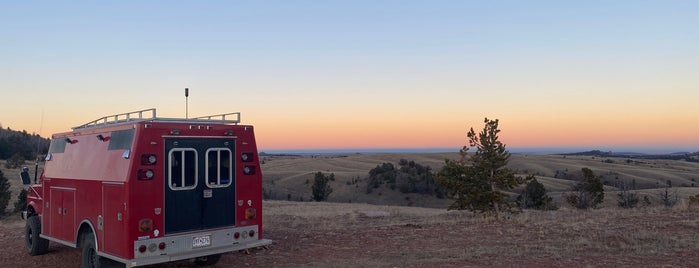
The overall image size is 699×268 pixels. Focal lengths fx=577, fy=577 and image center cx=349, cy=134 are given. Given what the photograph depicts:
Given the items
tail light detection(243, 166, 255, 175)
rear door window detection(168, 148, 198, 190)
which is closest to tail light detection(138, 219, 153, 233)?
rear door window detection(168, 148, 198, 190)

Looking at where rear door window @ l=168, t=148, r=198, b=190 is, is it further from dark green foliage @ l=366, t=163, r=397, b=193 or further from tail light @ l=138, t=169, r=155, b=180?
dark green foliage @ l=366, t=163, r=397, b=193

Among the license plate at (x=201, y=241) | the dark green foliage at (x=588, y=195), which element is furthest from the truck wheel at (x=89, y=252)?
the dark green foliage at (x=588, y=195)

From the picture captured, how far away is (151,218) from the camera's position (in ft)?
29.1

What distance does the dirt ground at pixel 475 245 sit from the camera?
10.6 meters

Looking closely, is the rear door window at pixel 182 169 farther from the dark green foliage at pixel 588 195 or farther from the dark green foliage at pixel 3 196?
the dark green foliage at pixel 588 195

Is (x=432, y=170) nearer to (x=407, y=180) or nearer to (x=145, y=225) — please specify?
(x=407, y=180)

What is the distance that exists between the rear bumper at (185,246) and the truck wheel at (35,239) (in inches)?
159

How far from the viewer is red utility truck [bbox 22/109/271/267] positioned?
28.9 feet

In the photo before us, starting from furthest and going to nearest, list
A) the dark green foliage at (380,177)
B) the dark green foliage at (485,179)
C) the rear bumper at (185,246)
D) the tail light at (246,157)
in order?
the dark green foliage at (380,177) < the dark green foliage at (485,179) < the tail light at (246,157) < the rear bumper at (185,246)

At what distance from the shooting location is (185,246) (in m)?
9.20

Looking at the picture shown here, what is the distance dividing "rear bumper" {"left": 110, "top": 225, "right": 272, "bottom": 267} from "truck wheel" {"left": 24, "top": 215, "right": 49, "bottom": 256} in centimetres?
405

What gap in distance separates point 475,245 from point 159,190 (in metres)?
6.76

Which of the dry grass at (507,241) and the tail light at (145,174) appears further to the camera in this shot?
the dry grass at (507,241)

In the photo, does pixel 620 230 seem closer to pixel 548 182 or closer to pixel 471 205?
pixel 471 205
